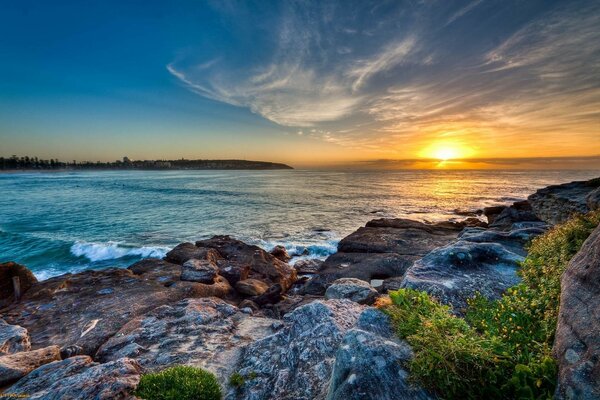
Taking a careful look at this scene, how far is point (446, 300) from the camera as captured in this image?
298 inches

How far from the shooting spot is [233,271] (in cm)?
1939

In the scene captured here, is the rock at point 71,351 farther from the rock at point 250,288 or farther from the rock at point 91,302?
the rock at point 250,288

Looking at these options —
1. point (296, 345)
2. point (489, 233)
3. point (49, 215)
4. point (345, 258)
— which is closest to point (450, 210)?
point (345, 258)

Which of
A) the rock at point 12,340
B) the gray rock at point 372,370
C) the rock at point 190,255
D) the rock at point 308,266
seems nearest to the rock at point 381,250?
the rock at point 308,266

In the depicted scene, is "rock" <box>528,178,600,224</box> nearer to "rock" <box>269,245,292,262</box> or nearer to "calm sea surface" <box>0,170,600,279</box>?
"calm sea surface" <box>0,170,600,279</box>

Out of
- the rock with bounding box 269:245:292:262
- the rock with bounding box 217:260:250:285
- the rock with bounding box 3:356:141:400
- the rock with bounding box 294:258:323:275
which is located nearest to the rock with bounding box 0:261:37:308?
the rock with bounding box 217:260:250:285

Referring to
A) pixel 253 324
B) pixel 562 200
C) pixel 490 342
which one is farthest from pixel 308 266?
pixel 490 342

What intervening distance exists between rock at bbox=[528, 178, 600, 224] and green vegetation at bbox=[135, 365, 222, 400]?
19038 millimetres

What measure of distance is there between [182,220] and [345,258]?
93.9 feet

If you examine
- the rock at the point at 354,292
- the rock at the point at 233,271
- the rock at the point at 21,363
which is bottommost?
the rock at the point at 233,271

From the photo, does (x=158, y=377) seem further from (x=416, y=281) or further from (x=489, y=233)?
(x=489, y=233)

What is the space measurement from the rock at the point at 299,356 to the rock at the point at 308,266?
14.2m

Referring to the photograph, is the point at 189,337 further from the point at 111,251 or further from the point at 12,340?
the point at 111,251

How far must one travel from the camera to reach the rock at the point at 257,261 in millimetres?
20047
